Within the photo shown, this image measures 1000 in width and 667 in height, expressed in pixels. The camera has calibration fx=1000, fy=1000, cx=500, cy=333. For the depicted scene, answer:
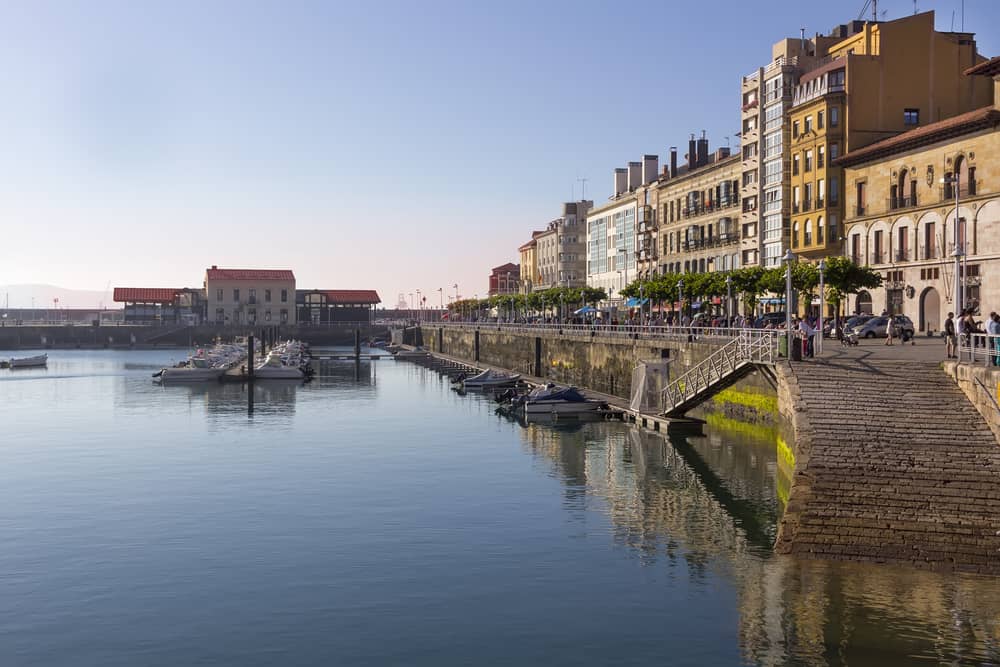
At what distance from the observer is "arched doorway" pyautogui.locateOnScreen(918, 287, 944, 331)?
72.0 m

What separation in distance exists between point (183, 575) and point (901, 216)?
207ft

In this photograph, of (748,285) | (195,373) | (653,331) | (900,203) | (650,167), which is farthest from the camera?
(650,167)

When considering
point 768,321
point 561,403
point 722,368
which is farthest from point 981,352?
point 561,403

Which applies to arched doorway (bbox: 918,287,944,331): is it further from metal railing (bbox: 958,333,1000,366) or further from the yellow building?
metal railing (bbox: 958,333,1000,366)

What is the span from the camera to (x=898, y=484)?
2745 centimetres

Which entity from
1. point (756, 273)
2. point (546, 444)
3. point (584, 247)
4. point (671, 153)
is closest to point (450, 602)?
point (546, 444)

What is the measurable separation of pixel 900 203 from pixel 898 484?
177ft

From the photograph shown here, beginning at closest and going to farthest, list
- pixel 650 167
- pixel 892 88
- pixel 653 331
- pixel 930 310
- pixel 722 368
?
pixel 722 368, pixel 653 331, pixel 930 310, pixel 892 88, pixel 650 167

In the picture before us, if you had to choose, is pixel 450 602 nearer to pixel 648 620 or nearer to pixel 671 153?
pixel 648 620

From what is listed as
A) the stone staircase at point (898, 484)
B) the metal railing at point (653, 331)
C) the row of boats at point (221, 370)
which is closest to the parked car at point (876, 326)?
the metal railing at point (653, 331)

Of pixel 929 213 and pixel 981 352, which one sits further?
pixel 929 213

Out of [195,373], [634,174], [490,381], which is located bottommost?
[490,381]

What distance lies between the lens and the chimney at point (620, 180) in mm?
144000

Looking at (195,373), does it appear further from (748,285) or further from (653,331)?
(748,285)
